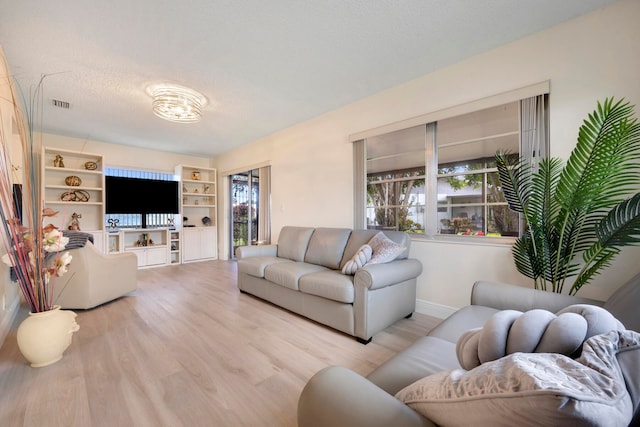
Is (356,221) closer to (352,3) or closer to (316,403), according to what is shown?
(352,3)

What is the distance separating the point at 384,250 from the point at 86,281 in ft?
10.9

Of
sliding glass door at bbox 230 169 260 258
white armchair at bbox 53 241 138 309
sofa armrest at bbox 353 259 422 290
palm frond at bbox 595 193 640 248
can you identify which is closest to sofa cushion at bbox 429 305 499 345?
sofa armrest at bbox 353 259 422 290

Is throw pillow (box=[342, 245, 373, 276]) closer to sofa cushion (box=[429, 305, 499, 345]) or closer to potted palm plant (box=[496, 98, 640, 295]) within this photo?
sofa cushion (box=[429, 305, 499, 345])

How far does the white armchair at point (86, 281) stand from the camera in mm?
2803

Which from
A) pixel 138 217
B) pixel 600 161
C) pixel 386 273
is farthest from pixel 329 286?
pixel 138 217

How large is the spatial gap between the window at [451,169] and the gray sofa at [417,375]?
921mm

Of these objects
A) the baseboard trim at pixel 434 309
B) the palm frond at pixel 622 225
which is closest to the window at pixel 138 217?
the baseboard trim at pixel 434 309

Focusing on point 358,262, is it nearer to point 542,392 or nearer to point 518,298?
point 518,298

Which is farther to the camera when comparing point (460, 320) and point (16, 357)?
point (16, 357)

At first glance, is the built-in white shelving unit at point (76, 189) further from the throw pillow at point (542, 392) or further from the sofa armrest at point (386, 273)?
the throw pillow at point (542, 392)

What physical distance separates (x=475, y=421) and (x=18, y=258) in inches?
100

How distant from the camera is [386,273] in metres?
2.16

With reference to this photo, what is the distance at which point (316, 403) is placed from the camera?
0.65 meters

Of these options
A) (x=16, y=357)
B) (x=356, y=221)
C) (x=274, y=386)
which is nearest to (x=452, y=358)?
(x=274, y=386)
